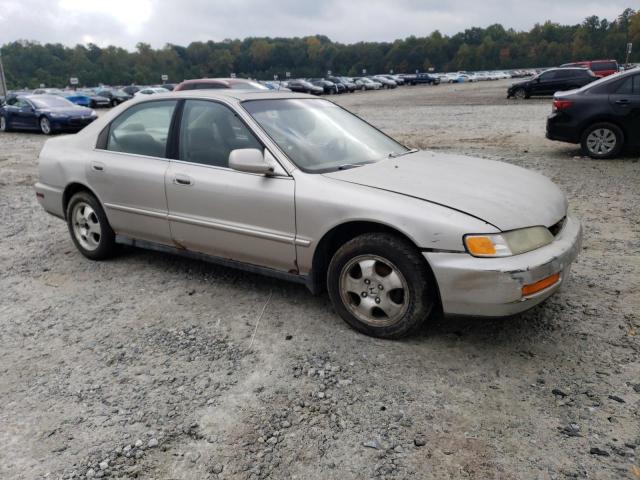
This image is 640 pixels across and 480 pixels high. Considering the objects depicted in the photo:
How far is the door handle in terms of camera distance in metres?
4.08

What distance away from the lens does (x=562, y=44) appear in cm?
12588

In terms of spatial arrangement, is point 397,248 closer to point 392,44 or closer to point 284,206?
point 284,206

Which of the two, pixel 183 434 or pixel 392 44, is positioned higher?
pixel 392 44

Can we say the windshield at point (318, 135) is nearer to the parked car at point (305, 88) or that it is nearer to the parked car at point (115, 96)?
the parked car at point (115, 96)

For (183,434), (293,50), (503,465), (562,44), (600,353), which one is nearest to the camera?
(503,465)

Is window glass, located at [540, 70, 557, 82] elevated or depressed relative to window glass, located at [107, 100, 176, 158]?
elevated

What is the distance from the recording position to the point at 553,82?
2552cm

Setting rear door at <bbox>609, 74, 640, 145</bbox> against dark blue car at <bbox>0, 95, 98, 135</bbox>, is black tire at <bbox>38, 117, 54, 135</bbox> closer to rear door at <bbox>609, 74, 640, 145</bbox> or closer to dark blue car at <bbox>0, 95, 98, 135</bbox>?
dark blue car at <bbox>0, 95, 98, 135</bbox>

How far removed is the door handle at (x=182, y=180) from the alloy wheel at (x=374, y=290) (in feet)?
4.69

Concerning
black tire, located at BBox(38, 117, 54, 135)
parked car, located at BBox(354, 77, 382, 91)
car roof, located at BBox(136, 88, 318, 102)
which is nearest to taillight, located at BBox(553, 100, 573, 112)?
car roof, located at BBox(136, 88, 318, 102)

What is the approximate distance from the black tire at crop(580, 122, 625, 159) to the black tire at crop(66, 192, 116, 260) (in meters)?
8.14

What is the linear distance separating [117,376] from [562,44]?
143m

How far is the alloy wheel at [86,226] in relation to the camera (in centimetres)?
496

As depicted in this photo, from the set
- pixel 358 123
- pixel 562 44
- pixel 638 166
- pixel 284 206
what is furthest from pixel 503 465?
pixel 562 44
